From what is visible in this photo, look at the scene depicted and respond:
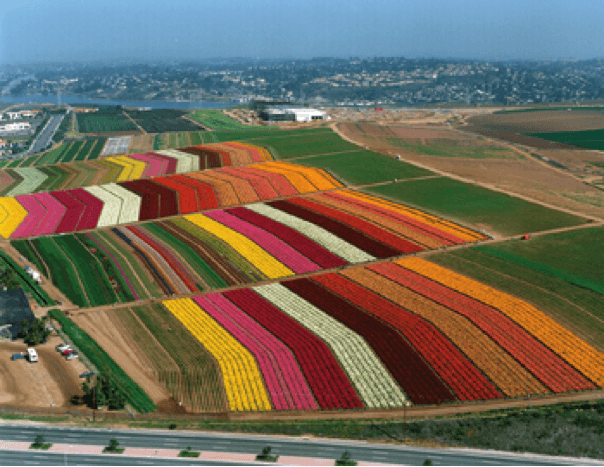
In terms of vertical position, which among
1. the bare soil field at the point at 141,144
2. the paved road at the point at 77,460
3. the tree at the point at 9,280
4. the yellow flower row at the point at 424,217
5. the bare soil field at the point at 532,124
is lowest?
the paved road at the point at 77,460

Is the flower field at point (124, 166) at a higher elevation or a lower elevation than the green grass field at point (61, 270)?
higher

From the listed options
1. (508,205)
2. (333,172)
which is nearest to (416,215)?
(508,205)

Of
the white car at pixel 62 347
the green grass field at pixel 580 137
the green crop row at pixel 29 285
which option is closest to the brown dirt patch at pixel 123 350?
the white car at pixel 62 347

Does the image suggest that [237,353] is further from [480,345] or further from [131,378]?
[480,345]

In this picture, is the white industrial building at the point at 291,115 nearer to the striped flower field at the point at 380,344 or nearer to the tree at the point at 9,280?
the striped flower field at the point at 380,344

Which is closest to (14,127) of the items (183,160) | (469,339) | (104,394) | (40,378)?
(183,160)

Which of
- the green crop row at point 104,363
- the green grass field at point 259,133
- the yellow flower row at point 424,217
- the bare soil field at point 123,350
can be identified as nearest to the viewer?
Result: the green crop row at point 104,363

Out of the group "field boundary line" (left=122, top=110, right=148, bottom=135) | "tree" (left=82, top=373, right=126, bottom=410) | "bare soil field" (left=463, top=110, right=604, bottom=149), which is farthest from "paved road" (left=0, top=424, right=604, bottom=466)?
"field boundary line" (left=122, top=110, right=148, bottom=135)
